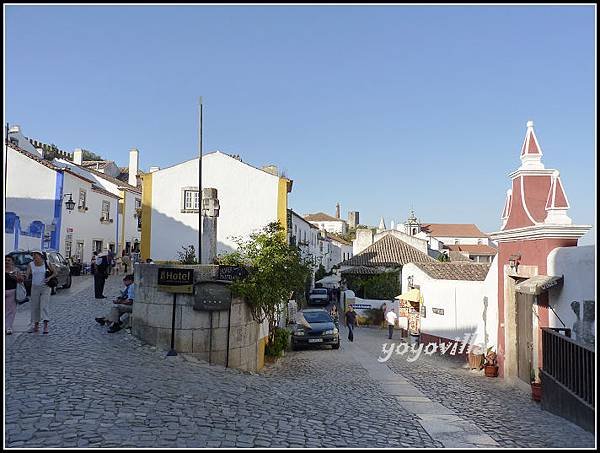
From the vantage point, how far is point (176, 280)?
33.2 feet

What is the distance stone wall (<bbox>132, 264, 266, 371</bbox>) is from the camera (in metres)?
10.1

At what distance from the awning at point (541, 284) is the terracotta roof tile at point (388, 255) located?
28.3 m

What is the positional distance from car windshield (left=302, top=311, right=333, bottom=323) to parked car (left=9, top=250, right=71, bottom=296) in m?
8.97

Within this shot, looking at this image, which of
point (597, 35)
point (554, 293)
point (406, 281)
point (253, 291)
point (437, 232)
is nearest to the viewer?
point (597, 35)

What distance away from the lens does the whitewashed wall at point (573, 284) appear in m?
8.42

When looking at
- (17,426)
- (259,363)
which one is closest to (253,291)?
(259,363)

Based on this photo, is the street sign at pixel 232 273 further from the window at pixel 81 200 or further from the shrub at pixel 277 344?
the window at pixel 81 200

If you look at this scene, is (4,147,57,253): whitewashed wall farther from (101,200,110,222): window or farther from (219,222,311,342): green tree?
(219,222,311,342): green tree

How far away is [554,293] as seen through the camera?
975 cm

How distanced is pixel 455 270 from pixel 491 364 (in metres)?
8.34

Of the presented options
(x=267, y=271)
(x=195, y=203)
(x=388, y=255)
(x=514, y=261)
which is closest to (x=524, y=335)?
(x=514, y=261)

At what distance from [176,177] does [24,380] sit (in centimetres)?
1640

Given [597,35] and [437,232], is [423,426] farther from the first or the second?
[437,232]

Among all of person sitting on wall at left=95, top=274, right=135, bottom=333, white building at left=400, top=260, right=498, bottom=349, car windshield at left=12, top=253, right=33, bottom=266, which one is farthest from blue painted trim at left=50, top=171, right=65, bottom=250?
white building at left=400, top=260, right=498, bottom=349
